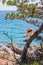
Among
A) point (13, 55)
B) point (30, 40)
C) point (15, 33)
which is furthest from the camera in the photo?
point (15, 33)

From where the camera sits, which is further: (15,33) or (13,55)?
(15,33)

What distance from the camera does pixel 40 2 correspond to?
12.7 feet

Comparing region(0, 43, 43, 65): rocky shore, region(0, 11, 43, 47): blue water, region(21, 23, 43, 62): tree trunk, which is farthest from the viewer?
region(0, 11, 43, 47): blue water

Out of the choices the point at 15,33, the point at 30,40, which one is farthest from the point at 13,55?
the point at 15,33

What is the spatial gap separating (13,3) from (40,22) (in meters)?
0.89

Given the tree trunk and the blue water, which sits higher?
the tree trunk

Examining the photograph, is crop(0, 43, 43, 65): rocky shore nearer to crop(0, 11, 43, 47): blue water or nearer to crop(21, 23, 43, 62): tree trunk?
crop(21, 23, 43, 62): tree trunk

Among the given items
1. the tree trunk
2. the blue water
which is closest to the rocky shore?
the tree trunk

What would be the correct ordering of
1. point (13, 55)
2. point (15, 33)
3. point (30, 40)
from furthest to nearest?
point (15, 33), point (13, 55), point (30, 40)

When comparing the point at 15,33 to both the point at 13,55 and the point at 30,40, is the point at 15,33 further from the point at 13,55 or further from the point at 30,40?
the point at 30,40

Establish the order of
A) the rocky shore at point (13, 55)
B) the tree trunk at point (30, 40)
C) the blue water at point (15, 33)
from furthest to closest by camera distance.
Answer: the blue water at point (15, 33), the rocky shore at point (13, 55), the tree trunk at point (30, 40)

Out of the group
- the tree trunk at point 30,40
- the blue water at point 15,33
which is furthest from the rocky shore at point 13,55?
the blue water at point 15,33

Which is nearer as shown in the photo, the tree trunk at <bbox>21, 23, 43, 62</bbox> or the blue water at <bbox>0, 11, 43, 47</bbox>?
the tree trunk at <bbox>21, 23, 43, 62</bbox>

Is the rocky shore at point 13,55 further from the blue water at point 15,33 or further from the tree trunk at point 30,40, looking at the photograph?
the blue water at point 15,33
